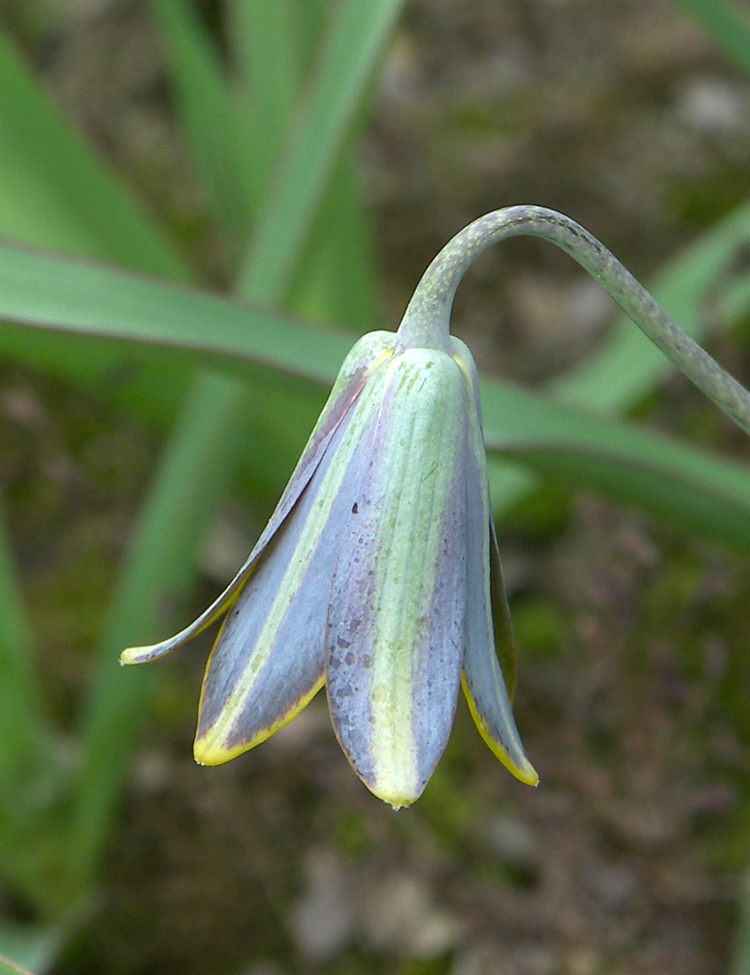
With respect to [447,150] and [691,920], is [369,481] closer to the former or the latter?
[691,920]

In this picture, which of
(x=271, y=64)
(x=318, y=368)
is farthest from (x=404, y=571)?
(x=271, y=64)

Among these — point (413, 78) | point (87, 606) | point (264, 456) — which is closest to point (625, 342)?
point (264, 456)

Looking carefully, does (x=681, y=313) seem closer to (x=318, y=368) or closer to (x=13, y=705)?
(x=318, y=368)

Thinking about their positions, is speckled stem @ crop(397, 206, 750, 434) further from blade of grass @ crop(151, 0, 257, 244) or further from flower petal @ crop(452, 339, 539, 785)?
blade of grass @ crop(151, 0, 257, 244)

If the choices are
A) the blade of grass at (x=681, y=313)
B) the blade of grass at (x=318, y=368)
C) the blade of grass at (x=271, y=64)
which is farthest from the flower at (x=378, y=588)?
the blade of grass at (x=271, y=64)

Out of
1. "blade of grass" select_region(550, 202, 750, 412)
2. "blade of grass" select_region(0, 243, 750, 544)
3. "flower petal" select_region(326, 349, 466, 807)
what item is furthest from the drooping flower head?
"blade of grass" select_region(550, 202, 750, 412)
